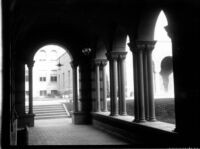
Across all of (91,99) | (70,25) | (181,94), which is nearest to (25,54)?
(70,25)

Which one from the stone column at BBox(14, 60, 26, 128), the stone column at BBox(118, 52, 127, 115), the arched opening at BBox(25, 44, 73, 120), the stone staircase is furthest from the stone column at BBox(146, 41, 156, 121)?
the arched opening at BBox(25, 44, 73, 120)

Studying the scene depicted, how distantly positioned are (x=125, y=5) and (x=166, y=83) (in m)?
6.39

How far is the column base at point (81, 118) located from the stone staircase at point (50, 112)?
12.4 ft

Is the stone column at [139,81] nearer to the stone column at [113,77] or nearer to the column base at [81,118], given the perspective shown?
the stone column at [113,77]

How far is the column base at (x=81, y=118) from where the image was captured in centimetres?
1262

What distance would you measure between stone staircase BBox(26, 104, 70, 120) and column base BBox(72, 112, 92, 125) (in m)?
3.79

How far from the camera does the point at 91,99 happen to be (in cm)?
1269

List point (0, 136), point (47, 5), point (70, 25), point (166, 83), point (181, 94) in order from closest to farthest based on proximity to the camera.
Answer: point (0, 136)
point (181, 94)
point (47, 5)
point (70, 25)
point (166, 83)

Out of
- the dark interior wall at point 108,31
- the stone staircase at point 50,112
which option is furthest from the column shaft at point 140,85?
the stone staircase at point 50,112

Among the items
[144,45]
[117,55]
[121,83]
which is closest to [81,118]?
[121,83]

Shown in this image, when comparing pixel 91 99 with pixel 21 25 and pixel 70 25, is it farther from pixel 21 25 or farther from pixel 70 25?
pixel 21 25

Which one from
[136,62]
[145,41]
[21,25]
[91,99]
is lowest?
[91,99]

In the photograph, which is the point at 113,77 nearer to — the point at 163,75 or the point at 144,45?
the point at 144,45

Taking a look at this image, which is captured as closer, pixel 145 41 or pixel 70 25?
pixel 145 41
